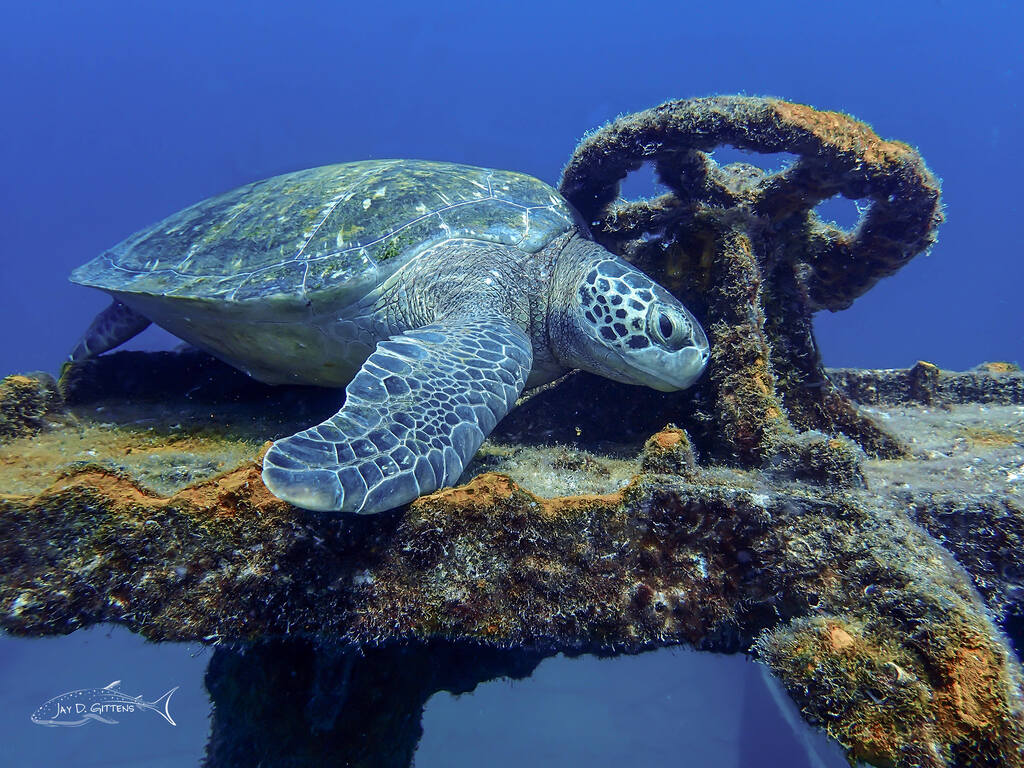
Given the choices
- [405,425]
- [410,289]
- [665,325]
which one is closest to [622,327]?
[665,325]

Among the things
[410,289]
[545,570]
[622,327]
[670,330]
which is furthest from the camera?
[410,289]

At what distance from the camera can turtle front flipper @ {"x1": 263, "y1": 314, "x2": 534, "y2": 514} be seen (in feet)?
5.36

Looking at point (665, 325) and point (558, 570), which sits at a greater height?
point (665, 325)

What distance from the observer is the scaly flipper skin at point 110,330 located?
444 cm

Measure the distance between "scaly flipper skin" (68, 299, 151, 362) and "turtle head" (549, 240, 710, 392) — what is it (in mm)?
3815

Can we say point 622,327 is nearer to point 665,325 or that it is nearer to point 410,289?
point 665,325

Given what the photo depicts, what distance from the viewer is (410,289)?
3.46m

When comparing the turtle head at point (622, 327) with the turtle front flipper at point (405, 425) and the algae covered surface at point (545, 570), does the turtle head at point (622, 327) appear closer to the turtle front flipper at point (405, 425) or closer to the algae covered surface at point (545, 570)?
the turtle front flipper at point (405, 425)

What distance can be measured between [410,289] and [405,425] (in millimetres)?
1688

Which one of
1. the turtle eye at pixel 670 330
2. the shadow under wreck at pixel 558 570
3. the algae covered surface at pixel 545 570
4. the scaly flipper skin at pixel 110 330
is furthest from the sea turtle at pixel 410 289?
the algae covered surface at pixel 545 570

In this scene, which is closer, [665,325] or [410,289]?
[665,325]

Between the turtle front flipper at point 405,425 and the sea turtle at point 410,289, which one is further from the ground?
the sea turtle at point 410,289

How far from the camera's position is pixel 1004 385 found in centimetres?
450

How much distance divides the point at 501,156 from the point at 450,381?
87901 mm
